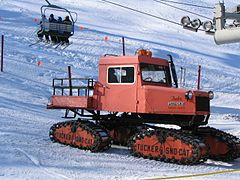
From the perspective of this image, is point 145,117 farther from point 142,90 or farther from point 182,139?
point 182,139

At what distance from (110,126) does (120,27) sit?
25.6m

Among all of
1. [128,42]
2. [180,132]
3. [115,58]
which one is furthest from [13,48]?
[180,132]

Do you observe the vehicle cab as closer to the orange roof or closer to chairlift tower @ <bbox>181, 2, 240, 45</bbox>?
the orange roof

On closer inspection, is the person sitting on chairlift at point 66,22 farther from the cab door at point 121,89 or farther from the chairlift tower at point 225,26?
the cab door at point 121,89

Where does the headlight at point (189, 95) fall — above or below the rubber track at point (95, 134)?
above

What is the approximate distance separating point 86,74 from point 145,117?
488 inches

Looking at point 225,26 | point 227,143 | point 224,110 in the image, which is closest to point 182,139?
point 227,143

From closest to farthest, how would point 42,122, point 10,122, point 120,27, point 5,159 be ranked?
point 5,159 → point 10,122 → point 42,122 → point 120,27

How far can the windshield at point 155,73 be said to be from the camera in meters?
11.5

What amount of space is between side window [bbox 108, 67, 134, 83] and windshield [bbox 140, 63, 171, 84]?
0.91 ft

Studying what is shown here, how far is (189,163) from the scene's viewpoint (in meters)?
10.2

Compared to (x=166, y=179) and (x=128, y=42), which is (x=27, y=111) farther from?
(x=128, y=42)

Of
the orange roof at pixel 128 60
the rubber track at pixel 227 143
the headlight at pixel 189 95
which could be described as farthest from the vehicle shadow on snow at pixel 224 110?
the headlight at pixel 189 95

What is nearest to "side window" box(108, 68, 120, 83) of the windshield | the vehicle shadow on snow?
the windshield
